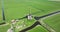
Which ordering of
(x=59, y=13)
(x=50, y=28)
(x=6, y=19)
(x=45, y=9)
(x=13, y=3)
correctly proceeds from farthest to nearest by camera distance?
(x=13, y=3)
(x=45, y=9)
(x=59, y=13)
(x=6, y=19)
(x=50, y=28)

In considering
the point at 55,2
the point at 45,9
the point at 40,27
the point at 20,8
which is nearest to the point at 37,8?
the point at 45,9

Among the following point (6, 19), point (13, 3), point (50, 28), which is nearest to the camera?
point (50, 28)

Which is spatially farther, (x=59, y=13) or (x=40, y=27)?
(x=59, y=13)

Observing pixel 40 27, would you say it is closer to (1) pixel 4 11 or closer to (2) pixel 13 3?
(1) pixel 4 11

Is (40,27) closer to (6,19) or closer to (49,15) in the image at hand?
(49,15)

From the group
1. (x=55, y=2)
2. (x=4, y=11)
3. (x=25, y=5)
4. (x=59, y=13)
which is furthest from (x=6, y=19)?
(x=55, y=2)

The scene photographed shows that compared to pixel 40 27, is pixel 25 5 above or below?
above
